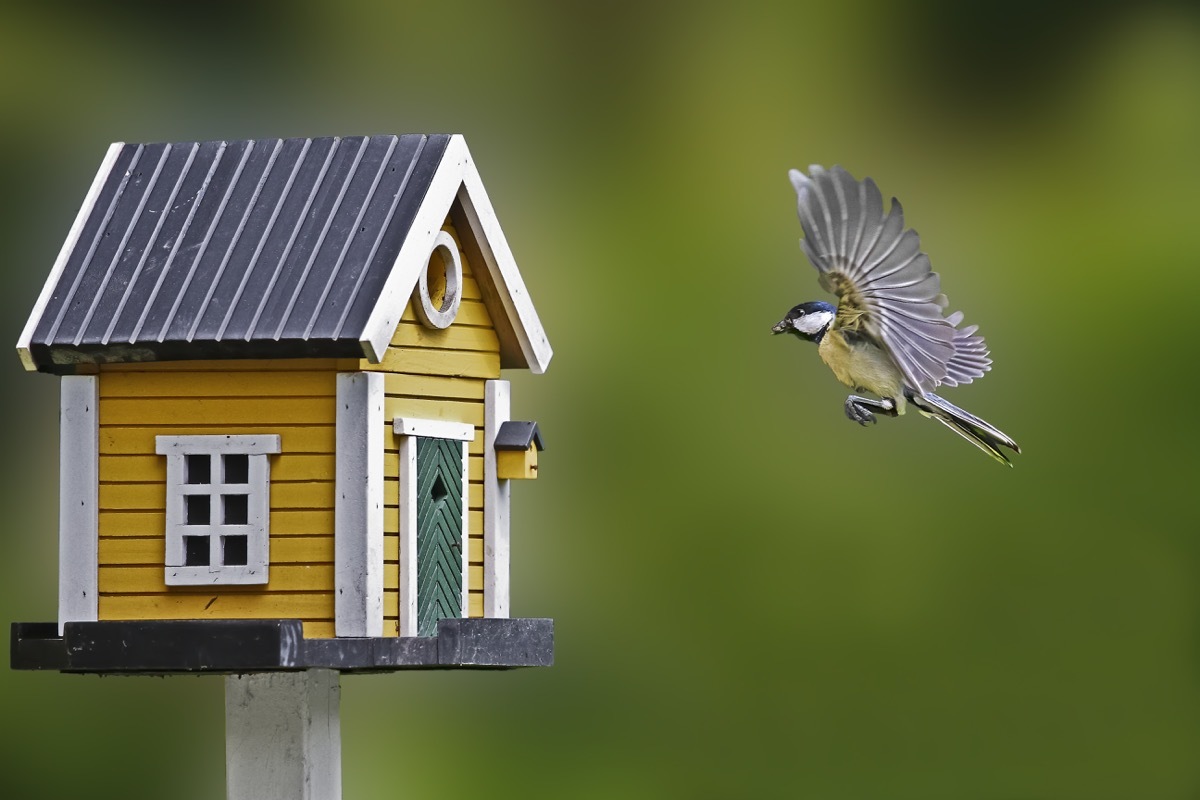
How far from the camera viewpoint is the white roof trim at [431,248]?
3918 mm

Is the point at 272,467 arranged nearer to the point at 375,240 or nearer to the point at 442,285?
the point at 375,240

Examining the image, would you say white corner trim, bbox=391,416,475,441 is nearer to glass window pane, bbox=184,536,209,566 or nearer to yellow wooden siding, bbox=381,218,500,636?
yellow wooden siding, bbox=381,218,500,636

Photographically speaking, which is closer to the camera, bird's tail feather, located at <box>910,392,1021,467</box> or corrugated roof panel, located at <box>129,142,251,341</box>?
corrugated roof panel, located at <box>129,142,251,341</box>

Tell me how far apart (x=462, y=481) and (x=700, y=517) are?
4650 millimetres

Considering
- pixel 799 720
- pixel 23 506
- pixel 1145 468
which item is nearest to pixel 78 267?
pixel 23 506

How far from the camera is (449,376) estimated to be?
436 centimetres

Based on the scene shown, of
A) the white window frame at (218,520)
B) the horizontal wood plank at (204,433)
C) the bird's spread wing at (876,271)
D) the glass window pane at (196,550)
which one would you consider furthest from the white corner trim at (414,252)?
the bird's spread wing at (876,271)

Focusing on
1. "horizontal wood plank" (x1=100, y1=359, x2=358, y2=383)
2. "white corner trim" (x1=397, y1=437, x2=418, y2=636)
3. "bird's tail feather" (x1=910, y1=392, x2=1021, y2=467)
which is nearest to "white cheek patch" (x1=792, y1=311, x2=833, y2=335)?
"bird's tail feather" (x1=910, y1=392, x2=1021, y2=467)

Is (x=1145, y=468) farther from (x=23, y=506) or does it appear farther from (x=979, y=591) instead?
(x=23, y=506)

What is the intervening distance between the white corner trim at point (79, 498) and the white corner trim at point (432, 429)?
25.9 inches

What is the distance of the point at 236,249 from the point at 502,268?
0.66 meters

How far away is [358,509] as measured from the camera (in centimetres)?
394

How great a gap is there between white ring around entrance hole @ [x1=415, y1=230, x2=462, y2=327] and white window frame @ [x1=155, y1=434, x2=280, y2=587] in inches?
18.1

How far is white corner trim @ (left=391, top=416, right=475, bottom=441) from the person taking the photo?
410 centimetres
